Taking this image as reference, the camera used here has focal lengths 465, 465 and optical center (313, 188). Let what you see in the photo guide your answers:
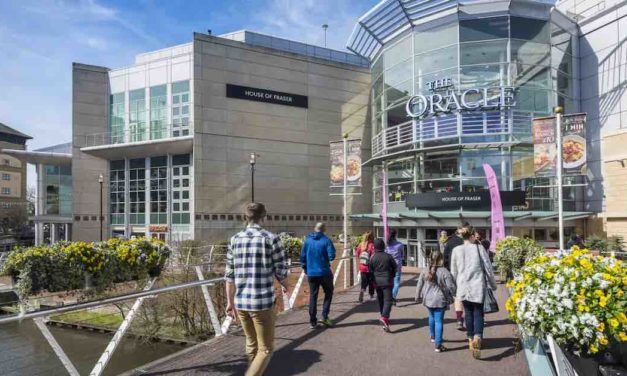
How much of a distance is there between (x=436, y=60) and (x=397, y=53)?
3579mm

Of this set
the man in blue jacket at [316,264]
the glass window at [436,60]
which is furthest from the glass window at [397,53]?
the man in blue jacket at [316,264]

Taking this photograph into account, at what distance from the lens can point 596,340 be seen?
3.57m

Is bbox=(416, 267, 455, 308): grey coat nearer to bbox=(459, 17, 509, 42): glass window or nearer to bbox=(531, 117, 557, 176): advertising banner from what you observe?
bbox=(531, 117, 557, 176): advertising banner

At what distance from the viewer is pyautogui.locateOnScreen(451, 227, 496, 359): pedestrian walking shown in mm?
5988

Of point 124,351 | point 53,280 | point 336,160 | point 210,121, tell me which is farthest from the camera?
point 210,121

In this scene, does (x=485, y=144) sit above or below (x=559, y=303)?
above

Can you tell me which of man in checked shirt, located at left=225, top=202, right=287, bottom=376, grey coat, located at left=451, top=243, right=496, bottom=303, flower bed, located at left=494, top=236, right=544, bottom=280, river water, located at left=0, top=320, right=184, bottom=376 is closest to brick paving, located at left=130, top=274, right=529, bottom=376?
grey coat, located at left=451, top=243, right=496, bottom=303

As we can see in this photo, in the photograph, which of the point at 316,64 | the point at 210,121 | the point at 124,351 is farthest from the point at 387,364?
the point at 316,64

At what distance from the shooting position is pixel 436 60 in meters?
26.9

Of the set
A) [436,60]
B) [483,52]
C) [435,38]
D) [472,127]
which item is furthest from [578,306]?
[435,38]

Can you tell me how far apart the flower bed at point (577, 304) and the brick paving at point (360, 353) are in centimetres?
169

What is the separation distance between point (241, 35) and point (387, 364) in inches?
1577

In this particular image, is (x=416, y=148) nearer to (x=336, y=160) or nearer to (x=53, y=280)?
(x=336, y=160)

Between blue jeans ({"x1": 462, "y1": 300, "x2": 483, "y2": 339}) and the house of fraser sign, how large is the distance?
67.4 ft
